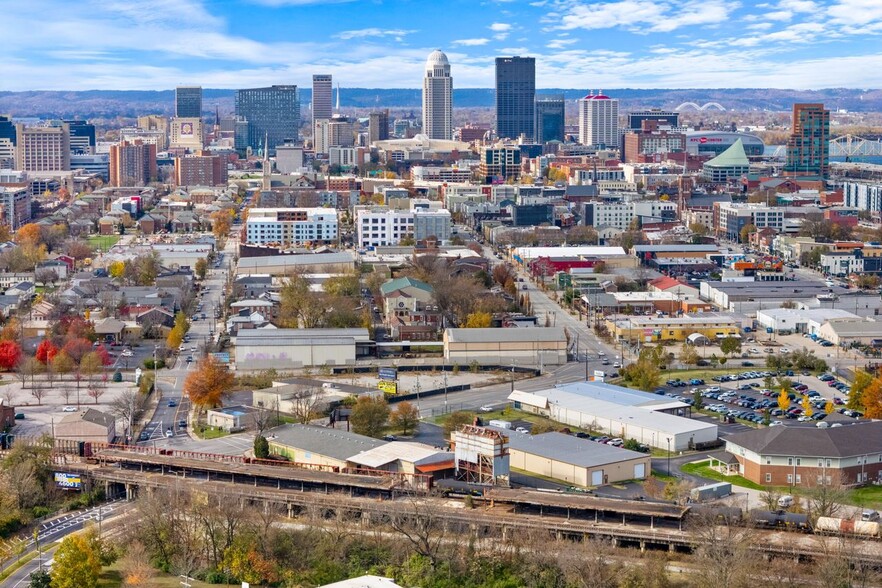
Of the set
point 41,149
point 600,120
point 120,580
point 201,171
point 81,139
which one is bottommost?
point 120,580

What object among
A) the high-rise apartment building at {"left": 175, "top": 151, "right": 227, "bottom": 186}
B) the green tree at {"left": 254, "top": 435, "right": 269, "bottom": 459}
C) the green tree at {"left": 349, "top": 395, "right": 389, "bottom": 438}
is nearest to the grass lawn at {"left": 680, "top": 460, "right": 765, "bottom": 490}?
the green tree at {"left": 349, "top": 395, "right": 389, "bottom": 438}

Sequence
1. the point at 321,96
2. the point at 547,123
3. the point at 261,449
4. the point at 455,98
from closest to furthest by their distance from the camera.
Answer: the point at 261,449 → the point at 547,123 → the point at 321,96 → the point at 455,98

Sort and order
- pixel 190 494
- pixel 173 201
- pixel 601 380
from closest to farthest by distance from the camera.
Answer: pixel 190 494
pixel 601 380
pixel 173 201

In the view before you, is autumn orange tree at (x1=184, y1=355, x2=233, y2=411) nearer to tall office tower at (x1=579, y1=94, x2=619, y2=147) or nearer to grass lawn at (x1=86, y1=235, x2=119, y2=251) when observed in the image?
grass lawn at (x1=86, y1=235, x2=119, y2=251)

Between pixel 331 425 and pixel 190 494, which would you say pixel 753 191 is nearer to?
pixel 331 425

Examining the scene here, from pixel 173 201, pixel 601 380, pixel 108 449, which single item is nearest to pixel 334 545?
pixel 108 449

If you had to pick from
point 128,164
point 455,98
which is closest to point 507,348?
point 128,164

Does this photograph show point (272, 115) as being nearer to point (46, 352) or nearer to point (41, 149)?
point (41, 149)
